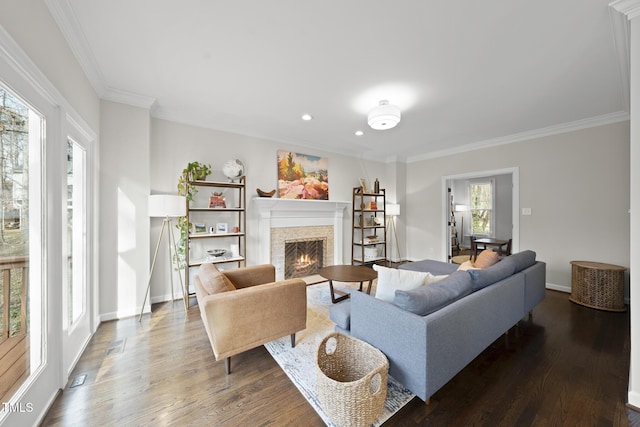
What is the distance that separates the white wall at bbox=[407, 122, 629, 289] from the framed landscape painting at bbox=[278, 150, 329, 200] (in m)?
2.97

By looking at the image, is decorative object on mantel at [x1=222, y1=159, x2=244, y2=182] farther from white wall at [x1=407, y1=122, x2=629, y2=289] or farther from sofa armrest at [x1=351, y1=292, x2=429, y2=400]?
white wall at [x1=407, y1=122, x2=629, y2=289]

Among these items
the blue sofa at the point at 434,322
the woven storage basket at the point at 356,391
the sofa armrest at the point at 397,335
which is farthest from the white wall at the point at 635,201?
the woven storage basket at the point at 356,391

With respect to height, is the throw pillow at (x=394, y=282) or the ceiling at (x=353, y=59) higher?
the ceiling at (x=353, y=59)

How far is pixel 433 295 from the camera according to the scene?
5.22ft

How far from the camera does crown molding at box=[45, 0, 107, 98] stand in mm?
1606

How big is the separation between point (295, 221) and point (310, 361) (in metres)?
2.63

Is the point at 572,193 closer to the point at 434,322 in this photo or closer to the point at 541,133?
the point at 541,133

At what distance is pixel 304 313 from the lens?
2.18 m

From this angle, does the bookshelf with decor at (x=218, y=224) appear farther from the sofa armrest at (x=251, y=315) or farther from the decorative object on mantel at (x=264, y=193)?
the sofa armrest at (x=251, y=315)

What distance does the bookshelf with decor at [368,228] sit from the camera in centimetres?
511

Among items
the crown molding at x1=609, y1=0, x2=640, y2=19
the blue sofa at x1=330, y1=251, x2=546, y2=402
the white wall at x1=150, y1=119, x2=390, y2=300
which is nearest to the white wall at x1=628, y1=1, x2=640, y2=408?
the crown molding at x1=609, y1=0, x2=640, y2=19

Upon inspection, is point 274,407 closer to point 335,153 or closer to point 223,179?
point 223,179

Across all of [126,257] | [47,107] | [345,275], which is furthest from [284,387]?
[47,107]

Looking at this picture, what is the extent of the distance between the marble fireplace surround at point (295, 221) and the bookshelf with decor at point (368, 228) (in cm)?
32
